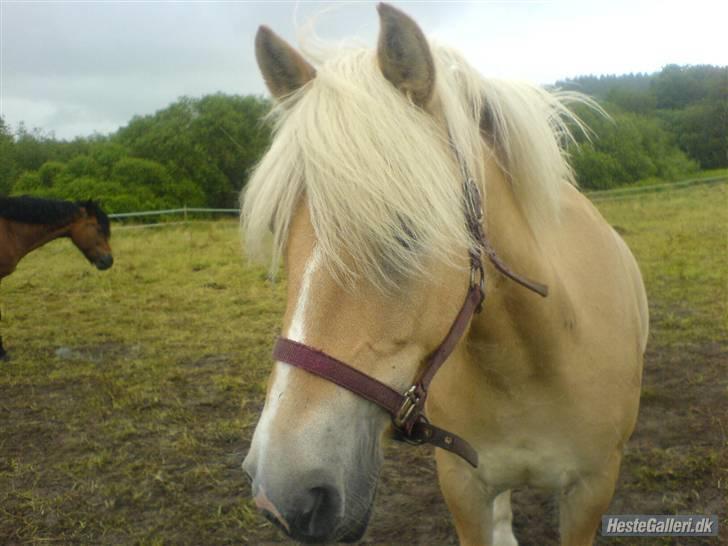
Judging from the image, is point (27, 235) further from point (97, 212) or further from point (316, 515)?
point (316, 515)

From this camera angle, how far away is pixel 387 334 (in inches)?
48.7

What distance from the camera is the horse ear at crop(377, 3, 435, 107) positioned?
1.27 meters

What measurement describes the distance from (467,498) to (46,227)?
296 inches

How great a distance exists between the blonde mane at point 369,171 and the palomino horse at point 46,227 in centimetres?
731

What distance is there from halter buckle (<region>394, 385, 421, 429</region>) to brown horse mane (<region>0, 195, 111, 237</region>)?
7896mm

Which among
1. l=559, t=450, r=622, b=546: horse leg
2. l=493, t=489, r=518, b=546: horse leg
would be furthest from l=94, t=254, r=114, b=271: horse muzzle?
l=559, t=450, r=622, b=546: horse leg

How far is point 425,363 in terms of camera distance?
1351mm

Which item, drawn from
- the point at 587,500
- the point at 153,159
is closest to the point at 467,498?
the point at 587,500

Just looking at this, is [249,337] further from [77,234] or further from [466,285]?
[466,285]

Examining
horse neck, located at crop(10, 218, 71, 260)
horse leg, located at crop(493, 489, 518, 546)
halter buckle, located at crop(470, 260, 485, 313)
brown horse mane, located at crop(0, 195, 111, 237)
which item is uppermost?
halter buckle, located at crop(470, 260, 485, 313)

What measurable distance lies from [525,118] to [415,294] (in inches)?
27.6

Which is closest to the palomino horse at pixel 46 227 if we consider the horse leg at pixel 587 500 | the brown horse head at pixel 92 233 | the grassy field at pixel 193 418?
the brown horse head at pixel 92 233

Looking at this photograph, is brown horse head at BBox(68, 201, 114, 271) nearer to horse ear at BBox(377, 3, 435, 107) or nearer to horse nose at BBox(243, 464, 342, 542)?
horse ear at BBox(377, 3, 435, 107)

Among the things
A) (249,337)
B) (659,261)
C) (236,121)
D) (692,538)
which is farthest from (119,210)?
(692,538)
